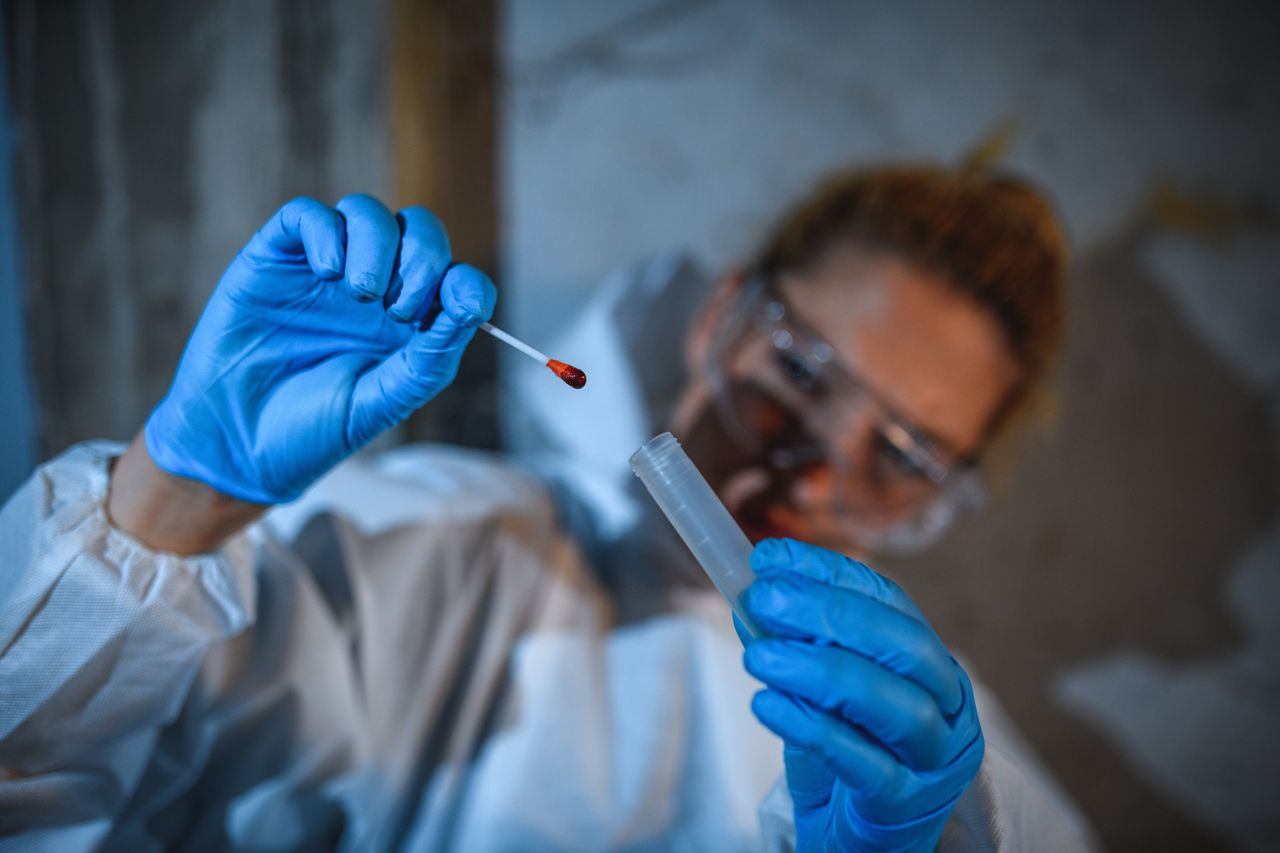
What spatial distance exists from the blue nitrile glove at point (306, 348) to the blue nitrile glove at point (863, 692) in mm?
339

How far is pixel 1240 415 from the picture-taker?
1.51 metres

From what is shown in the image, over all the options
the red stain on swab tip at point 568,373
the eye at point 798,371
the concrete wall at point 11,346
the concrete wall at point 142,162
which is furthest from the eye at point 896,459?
the concrete wall at point 11,346

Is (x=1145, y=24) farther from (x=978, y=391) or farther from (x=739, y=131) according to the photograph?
(x=978, y=391)

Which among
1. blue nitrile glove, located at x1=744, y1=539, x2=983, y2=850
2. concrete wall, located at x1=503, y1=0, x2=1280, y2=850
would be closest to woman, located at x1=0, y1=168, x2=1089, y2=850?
blue nitrile glove, located at x1=744, y1=539, x2=983, y2=850

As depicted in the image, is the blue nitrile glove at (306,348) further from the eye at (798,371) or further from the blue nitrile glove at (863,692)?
the eye at (798,371)

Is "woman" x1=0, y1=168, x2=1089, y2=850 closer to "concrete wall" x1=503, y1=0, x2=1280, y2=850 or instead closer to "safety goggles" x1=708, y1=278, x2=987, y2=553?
"safety goggles" x1=708, y1=278, x2=987, y2=553

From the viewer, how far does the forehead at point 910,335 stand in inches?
40.6

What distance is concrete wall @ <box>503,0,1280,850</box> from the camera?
1.44m

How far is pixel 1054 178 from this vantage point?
1487 mm

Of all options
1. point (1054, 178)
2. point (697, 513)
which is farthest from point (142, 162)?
point (1054, 178)

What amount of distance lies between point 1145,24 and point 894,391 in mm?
1122

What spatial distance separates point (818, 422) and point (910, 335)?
184 millimetres

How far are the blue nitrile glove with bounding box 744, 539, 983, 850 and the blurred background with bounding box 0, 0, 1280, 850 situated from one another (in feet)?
3.16

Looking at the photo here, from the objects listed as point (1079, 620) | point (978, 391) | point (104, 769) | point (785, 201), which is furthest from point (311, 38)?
point (1079, 620)
